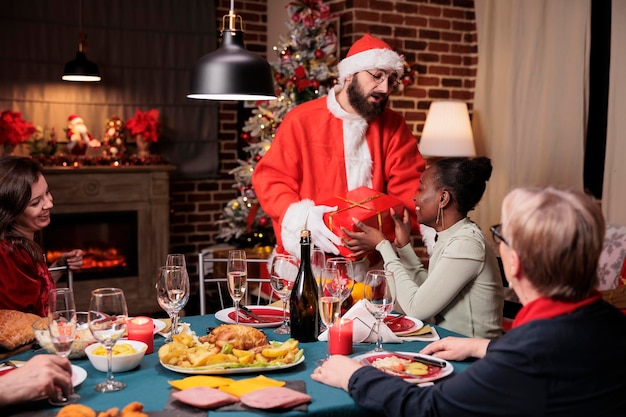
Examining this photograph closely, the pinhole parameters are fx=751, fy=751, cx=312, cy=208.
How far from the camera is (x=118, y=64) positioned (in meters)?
5.83

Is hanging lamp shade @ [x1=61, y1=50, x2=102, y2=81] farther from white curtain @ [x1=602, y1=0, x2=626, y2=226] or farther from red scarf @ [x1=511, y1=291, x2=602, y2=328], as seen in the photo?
red scarf @ [x1=511, y1=291, x2=602, y2=328]

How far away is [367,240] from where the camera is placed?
284 centimetres

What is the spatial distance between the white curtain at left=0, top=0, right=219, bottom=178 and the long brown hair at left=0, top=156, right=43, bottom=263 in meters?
3.20

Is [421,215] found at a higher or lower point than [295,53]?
lower

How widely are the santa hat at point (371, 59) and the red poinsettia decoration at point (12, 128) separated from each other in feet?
9.25

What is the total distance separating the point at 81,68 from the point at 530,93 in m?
3.07

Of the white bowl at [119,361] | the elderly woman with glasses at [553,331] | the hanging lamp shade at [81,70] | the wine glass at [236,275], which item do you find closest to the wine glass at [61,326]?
the white bowl at [119,361]

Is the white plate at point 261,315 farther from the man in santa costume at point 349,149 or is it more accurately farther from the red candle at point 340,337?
the man in santa costume at point 349,149

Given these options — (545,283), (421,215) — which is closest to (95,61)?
(421,215)

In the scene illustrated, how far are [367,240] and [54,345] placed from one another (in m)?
1.41

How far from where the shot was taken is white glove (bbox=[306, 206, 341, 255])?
2.96 meters

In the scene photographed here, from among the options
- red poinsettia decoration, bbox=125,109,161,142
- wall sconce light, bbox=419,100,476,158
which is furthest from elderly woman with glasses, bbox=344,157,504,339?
red poinsettia decoration, bbox=125,109,161,142

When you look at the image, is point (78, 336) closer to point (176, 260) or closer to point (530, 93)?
point (176, 260)

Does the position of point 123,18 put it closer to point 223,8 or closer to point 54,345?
point 223,8
